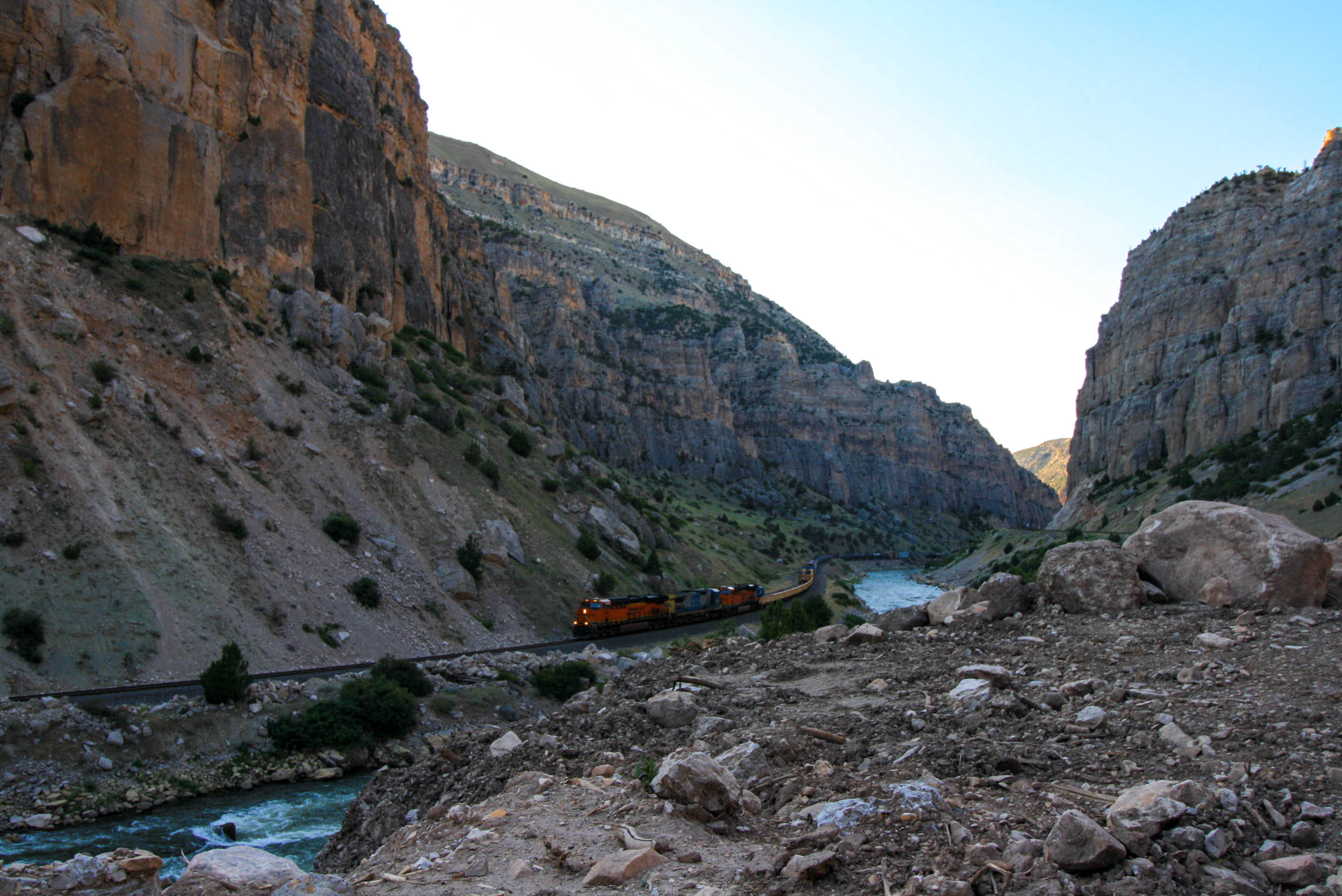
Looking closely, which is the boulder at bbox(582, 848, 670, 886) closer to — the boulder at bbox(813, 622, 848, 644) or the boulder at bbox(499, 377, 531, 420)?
the boulder at bbox(813, 622, 848, 644)

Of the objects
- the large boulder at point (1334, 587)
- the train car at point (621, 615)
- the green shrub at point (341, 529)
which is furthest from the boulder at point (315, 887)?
the train car at point (621, 615)

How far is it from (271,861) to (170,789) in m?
18.5

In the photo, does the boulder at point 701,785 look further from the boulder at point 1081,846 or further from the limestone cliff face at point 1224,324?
the limestone cliff face at point 1224,324

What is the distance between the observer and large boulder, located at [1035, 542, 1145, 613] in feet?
45.8

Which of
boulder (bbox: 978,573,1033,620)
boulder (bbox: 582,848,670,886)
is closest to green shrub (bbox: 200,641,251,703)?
boulder (bbox: 978,573,1033,620)

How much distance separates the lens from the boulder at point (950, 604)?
15.9 m

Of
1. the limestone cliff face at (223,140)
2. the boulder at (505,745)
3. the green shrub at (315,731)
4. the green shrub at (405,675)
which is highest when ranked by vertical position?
the limestone cliff face at (223,140)

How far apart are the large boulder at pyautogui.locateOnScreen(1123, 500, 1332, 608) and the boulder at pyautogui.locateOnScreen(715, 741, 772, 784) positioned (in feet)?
29.8

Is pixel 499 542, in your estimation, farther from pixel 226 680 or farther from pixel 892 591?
pixel 892 591

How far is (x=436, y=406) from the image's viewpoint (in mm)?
47781

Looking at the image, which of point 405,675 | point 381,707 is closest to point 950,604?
point 381,707

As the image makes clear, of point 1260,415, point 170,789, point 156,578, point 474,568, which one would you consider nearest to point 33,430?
point 156,578

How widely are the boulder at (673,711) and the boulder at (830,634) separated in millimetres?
5246

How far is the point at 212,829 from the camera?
1964cm
